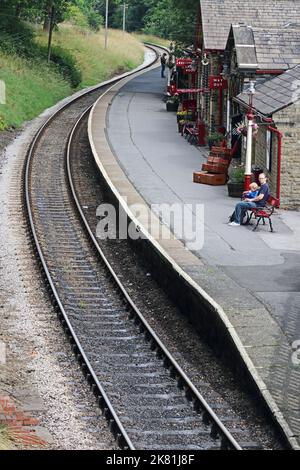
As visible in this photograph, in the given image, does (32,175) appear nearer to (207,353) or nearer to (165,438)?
(207,353)

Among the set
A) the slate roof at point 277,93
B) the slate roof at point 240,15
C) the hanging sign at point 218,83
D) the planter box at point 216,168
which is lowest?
the planter box at point 216,168

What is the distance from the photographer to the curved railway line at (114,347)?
12.5 metres

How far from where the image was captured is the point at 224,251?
2009 centimetres

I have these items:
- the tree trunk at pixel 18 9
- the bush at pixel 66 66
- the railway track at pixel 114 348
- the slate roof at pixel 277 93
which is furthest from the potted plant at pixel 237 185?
the tree trunk at pixel 18 9

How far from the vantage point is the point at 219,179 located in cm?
2811

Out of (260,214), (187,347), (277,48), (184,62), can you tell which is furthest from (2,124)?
(187,347)

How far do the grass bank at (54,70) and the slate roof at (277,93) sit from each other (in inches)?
520

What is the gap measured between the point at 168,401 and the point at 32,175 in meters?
17.5

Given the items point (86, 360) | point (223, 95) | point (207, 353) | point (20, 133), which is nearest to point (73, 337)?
point (86, 360)

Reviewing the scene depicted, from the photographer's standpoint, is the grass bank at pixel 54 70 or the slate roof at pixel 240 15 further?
the grass bank at pixel 54 70

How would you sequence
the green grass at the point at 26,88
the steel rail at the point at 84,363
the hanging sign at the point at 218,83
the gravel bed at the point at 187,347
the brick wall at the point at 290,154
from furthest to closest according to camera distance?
the green grass at the point at 26,88 < the hanging sign at the point at 218,83 < the brick wall at the point at 290,154 < the gravel bed at the point at 187,347 < the steel rail at the point at 84,363

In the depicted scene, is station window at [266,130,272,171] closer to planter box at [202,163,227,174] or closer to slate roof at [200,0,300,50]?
planter box at [202,163,227,174]

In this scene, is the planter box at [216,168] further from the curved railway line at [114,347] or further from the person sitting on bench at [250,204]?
the person sitting on bench at [250,204]

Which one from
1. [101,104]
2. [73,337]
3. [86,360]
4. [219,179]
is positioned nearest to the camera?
[86,360]
